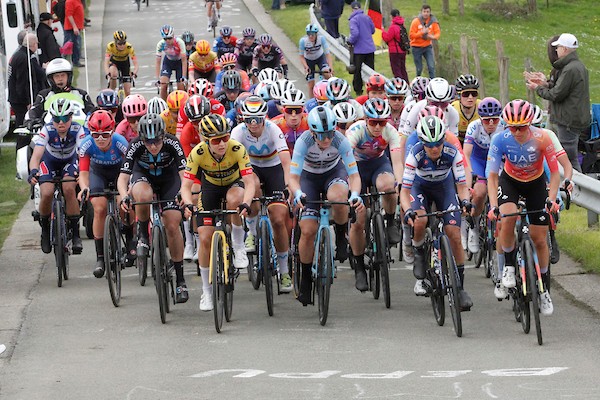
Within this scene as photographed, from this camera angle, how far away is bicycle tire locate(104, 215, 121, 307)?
43.8 ft

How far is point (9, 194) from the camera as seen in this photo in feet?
70.9

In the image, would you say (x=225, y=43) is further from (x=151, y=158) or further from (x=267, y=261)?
(x=267, y=261)

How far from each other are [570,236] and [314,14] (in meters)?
21.6

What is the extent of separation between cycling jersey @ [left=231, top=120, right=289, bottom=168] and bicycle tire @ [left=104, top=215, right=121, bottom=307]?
4.77ft

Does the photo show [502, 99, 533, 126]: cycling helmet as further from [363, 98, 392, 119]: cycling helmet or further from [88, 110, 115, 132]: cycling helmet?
[88, 110, 115, 132]: cycling helmet

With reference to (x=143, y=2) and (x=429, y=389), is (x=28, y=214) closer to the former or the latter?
(x=429, y=389)

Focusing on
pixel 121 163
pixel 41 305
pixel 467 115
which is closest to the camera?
pixel 41 305

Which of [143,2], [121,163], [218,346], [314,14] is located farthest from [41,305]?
[143,2]

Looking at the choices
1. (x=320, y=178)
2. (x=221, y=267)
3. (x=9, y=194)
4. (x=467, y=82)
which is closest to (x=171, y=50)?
(x=9, y=194)

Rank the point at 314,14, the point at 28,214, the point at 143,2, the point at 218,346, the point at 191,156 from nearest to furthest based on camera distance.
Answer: the point at 218,346 → the point at 191,156 → the point at 28,214 → the point at 314,14 → the point at 143,2

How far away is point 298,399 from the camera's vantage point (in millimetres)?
9633

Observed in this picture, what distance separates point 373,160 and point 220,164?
85.9 inches

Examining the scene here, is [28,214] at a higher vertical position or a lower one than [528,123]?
lower

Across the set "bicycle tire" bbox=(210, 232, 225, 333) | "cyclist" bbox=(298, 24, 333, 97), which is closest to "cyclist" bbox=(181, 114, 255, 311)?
"bicycle tire" bbox=(210, 232, 225, 333)
